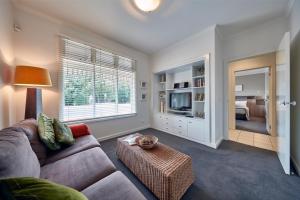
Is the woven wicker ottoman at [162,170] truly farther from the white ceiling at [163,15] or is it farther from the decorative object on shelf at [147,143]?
the white ceiling at [163,15]

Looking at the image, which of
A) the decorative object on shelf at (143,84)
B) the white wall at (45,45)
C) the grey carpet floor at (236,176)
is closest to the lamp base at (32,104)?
the white wall at (45,45)

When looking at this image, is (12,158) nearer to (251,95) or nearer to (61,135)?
(61,135)

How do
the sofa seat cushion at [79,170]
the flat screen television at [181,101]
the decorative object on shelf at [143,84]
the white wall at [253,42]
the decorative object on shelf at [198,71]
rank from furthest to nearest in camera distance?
the decorative object on shelf at [143,84]
the flat screen television at [181,101]
the decorative object on shelf at [198,71]
the white wall at [253,42]
the sofa seat cushion at [79,170]

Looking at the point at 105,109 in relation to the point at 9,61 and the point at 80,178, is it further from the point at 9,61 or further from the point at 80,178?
the point at 80,178

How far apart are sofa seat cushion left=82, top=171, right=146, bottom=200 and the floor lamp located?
170 cm

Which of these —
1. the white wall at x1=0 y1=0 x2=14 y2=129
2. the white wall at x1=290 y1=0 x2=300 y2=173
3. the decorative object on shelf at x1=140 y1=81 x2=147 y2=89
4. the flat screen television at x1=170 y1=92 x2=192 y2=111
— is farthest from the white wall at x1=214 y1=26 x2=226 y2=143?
the white wall at x1=0 y1=0 x2=14 y2=129

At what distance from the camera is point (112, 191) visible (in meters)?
0.92

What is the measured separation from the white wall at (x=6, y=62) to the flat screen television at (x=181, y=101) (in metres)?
3.53

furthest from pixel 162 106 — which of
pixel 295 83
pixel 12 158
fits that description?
pixel 12 158

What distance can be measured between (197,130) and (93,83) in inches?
108

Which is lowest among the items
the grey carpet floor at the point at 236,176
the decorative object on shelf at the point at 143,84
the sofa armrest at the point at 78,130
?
the grey carpet floor at the point at 236,176

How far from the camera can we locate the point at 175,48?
3.60 metres

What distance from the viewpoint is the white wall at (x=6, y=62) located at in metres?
1.71

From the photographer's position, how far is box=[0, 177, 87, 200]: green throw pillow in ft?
1.41
